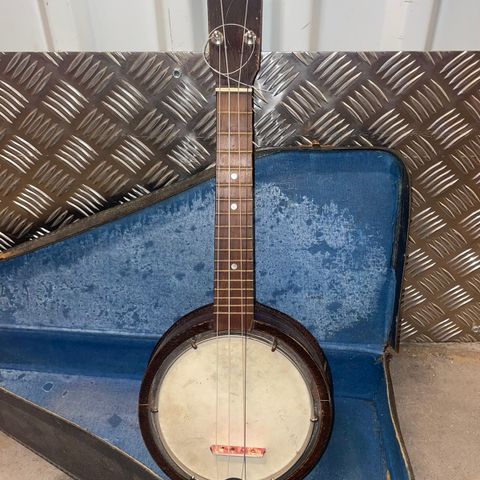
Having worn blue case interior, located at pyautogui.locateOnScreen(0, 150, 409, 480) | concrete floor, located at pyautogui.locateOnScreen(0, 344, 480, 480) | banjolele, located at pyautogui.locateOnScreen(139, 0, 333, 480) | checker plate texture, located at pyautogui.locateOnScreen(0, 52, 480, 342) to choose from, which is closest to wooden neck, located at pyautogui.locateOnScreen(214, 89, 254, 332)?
banjolele, located at pyautogui.locateOnScreen(139, 0, 333, 480)

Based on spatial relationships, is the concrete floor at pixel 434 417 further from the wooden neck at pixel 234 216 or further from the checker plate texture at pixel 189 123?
the wooden neck at pixel 234 216

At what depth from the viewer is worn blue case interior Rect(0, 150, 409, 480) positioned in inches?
47.9

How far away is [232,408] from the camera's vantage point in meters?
1.09

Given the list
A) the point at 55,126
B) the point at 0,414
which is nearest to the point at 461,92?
the point at 55,126

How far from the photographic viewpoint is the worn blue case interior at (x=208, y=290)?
122 centimetres

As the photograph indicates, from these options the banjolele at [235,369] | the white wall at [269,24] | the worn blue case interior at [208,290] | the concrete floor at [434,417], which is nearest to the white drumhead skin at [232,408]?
the banjolele at [235,369]

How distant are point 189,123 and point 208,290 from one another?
0.47 m

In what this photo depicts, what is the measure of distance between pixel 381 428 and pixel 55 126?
122 centimetres

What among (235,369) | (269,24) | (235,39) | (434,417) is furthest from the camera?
(434,417)

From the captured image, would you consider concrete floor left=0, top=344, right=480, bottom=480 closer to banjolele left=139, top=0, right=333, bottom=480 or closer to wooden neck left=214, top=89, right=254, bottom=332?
banjolele left=139, top=0, right=333, bottom=480

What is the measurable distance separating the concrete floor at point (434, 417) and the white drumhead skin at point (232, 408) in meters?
0.49

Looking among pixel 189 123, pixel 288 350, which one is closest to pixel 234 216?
pixel 288 350

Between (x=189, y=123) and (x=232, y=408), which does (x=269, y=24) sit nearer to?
(x=189, y=123)

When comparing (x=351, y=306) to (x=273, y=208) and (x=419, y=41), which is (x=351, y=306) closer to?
(x=273, y=208)
